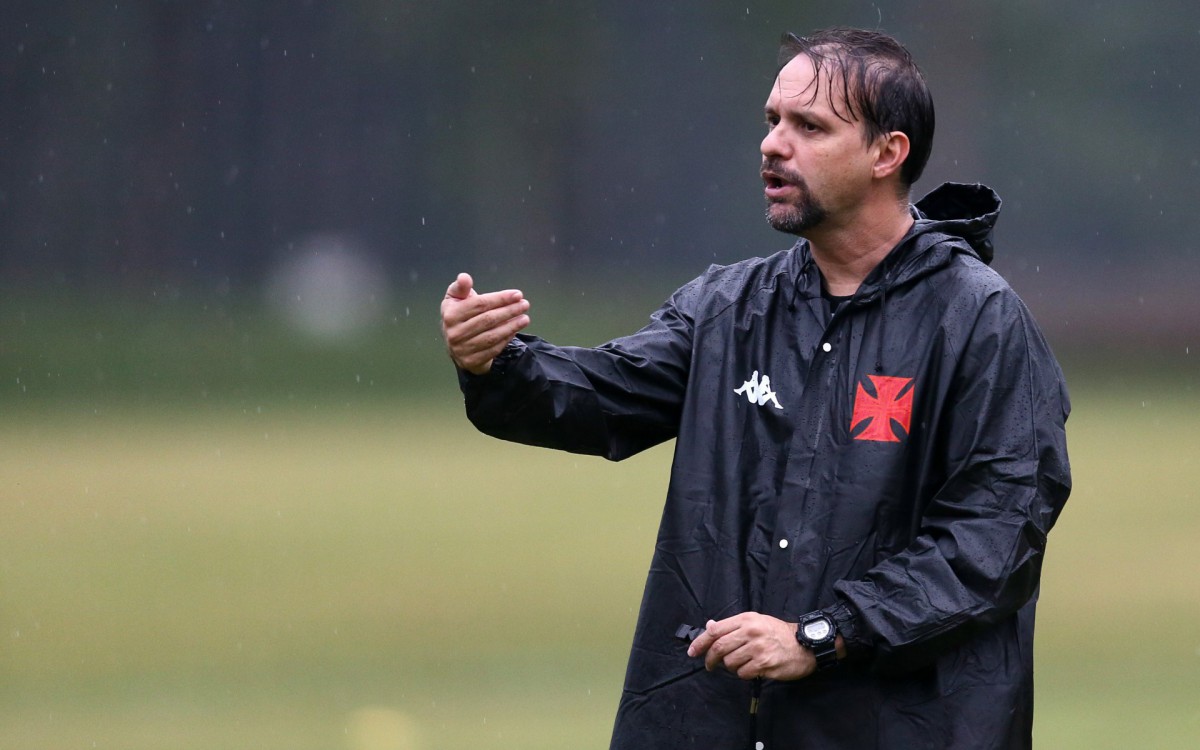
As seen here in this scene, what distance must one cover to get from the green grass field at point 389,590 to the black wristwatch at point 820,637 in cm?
373

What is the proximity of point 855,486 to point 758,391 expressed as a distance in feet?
0.89

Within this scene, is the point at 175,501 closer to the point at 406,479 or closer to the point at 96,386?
the point at 406,479

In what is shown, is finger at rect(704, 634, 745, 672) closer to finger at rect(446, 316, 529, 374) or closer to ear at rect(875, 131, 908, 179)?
finger at rect(446, 316, 529, 374)

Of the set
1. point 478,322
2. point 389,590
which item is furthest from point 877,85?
point 389,590

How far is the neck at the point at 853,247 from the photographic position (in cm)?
326

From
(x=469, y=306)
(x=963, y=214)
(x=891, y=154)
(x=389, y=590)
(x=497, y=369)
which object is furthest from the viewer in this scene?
(x=389, y=590)

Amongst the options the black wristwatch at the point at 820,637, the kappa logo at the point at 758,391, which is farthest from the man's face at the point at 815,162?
the black wristwatch at the point at 820,637

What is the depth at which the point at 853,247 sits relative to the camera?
3.27 meters

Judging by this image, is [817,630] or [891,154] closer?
[817,630]

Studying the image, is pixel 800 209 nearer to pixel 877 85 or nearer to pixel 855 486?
pixel 877 85

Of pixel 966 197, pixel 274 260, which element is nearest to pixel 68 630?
pixel 966 197

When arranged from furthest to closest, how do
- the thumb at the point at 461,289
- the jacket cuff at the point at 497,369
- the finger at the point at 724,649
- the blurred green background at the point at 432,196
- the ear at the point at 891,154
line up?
1. the blurred green background at the point at 432,196
2. the ear at the point at 891,154
3. the jacket cuff at the point at 497,369
4. the thumb at the point at 461,289
5. the finger at the point at 724,649

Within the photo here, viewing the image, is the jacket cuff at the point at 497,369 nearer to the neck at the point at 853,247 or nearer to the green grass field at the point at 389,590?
the neck at the point at 853,247

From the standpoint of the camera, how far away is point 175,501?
12906mm
